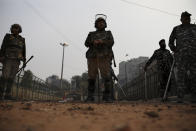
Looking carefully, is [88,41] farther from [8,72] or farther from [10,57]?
[8,72]

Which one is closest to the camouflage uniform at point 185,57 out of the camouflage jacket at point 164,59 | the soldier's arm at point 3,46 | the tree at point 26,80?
the camouflage jacket at point 164,59

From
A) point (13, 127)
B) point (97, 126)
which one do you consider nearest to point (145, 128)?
point (97, 126)

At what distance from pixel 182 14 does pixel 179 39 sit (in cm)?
67

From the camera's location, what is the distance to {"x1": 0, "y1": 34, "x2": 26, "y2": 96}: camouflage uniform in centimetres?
492

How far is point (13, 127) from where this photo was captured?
1.36 meters

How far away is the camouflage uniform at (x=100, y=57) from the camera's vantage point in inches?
175

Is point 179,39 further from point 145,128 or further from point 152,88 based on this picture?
point 152,88

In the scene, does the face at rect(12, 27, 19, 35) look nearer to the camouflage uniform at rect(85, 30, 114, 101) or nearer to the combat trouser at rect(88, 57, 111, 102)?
the camouflage uniform at rect(85, 30, 114, 101)

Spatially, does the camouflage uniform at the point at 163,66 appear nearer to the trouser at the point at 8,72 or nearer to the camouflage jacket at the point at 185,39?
the camouflage jacket at the point at 185,39

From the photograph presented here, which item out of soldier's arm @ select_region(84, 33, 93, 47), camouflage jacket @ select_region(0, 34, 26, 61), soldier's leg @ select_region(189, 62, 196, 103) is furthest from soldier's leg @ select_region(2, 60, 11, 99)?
soldier's leg @ select_region(189, 62, 196, 103)

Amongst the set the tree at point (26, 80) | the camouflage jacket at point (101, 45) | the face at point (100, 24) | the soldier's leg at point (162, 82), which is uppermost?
the face at point (100, 24)

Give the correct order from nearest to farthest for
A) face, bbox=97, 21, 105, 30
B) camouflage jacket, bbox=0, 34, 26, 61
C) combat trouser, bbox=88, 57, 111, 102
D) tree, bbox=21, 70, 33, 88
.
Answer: combat trouser, bbox=88, 57, 111, 102, face, bbox=97, 21, 105, 30, camouflage jacket, bbox=0, 34, 26, 61, tree, bbox=21, 70, 33, 88

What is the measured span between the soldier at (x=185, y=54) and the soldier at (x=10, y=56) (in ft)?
14.1

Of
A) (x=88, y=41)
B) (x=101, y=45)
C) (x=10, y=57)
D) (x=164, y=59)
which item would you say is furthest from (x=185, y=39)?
(x=10, y=57)
